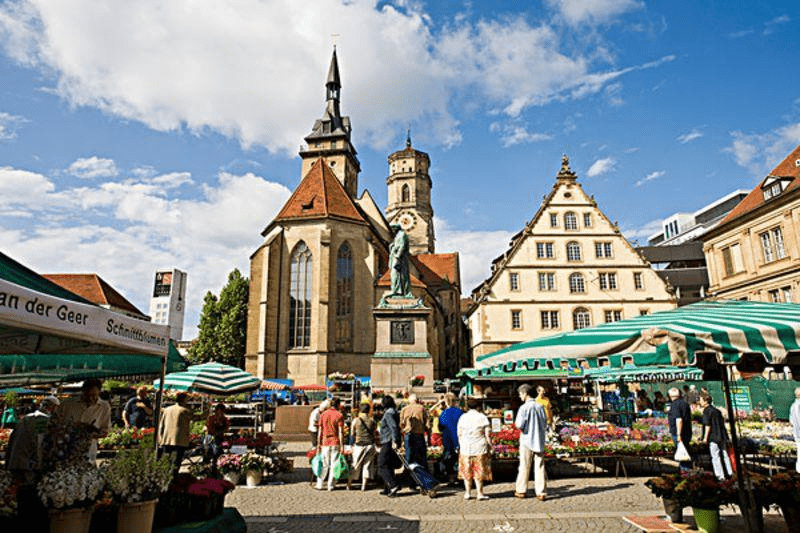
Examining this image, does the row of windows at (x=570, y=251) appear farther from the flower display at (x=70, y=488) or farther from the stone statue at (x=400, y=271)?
the flower display at (x=70, y=488)

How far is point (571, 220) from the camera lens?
36375mm

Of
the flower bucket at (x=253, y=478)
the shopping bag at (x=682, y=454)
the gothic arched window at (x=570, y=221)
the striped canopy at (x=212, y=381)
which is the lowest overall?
the flower bucket at (x=253, y=478)

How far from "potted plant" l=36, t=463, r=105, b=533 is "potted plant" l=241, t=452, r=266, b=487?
6559 millimetres

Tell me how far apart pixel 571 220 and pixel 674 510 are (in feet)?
104

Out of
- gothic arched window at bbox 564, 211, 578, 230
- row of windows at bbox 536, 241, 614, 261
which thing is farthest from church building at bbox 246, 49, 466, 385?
gothic arched window at bbox 564, 211, 578, 230

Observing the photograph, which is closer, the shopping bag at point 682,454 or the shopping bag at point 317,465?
the shopping bag at point 682,454

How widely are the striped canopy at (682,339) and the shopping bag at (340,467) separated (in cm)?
430

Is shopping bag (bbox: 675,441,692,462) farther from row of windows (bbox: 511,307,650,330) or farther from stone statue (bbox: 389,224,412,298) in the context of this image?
row of windows (bbox: 511,307,650,330)

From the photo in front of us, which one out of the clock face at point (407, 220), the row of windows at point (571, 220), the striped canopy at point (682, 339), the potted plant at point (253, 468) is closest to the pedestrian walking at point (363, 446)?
the potted plant at point (253, 468)

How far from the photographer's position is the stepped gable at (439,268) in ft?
187

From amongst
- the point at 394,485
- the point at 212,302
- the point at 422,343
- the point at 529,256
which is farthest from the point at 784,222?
the point at 212,302

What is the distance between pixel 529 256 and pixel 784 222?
1421 cm

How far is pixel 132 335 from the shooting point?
5035mm

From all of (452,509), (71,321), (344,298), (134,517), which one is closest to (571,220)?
(344,298)
